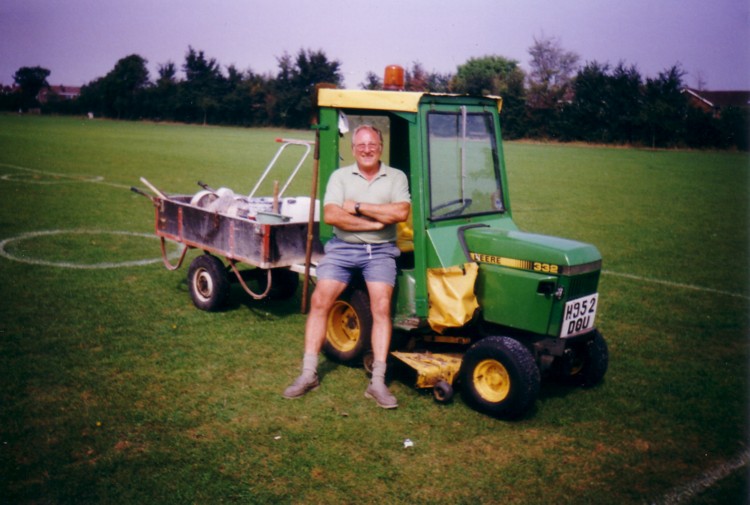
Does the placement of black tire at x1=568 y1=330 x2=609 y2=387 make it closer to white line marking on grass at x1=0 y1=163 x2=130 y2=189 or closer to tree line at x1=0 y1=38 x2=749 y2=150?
white line marking on grass at x1=0 y1=163 x2=130 y2=189

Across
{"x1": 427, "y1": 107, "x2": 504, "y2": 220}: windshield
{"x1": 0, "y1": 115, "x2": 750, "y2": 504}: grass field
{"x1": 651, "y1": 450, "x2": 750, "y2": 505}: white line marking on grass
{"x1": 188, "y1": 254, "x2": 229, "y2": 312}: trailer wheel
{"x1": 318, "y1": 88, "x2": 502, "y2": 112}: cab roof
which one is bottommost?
{"x1": 651, "y1": 450, "x2": 750, "y2": 505}: white line marking on grass

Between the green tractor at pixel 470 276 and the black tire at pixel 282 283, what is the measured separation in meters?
1.81

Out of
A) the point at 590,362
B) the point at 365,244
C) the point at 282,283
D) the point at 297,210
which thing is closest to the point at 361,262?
the point at 365,244

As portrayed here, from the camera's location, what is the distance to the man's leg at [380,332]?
4.61 metres

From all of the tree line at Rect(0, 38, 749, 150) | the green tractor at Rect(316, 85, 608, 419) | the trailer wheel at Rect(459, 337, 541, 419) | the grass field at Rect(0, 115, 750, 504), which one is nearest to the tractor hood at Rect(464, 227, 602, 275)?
the green tractor at Rect(316, 85, 608, 419)

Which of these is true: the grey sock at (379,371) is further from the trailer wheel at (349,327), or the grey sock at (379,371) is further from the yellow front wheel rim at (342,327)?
the yellow front wheel rim at (342,327)

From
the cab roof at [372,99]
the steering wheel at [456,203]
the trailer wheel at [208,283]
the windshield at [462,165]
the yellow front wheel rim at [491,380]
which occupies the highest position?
the cab roof at [372,99]

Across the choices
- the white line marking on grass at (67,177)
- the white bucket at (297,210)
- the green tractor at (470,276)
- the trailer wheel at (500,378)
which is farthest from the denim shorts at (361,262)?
the white line marking on grass at (67,177)

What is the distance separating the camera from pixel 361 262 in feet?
15.5

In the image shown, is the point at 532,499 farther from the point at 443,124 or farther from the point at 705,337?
the point at 705,337

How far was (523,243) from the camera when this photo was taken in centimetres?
441

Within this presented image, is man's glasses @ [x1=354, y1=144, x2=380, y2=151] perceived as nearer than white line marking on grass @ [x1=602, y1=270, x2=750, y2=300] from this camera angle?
Yes

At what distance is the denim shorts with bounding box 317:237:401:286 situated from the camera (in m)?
4.69

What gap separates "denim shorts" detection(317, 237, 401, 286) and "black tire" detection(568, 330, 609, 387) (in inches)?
62.3
